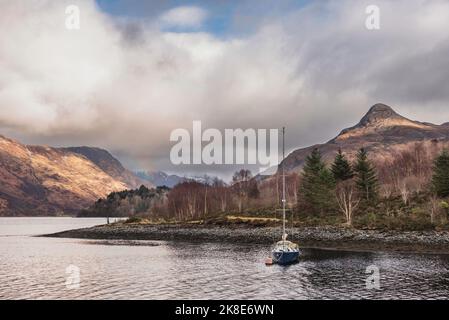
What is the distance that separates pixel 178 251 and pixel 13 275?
116 feet

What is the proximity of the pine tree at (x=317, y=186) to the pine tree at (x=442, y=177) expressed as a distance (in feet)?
83.5

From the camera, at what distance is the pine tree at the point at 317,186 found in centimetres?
11788

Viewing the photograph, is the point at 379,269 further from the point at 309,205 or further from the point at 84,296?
the point at 309,205

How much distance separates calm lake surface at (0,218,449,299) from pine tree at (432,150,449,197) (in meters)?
42.2

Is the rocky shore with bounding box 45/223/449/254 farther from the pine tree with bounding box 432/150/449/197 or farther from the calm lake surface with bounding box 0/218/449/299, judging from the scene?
the pine tree with bounding box 432/150/449/197

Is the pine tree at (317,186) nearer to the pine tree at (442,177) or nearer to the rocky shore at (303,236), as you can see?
the rocky shore at (303,236)

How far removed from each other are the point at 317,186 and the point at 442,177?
Answer: 30714 mm

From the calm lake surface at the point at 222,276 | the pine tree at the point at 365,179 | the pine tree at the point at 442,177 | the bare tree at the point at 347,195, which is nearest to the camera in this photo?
the calm lake surface at the point at 222,276

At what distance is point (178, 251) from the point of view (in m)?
87.0

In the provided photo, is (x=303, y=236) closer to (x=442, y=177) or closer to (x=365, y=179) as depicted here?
(x=365, y=179)

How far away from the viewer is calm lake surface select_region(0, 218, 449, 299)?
43.2 metres

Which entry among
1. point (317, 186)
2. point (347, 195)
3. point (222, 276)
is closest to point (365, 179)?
point (347, 195)

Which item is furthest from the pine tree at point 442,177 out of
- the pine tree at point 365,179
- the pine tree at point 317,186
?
the pine tree at point 317,186
